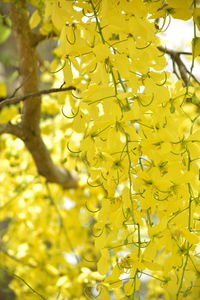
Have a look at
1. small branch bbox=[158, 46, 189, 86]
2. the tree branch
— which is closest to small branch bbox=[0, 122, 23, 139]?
the tree branch

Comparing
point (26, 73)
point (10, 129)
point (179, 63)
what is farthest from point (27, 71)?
point (179, 63)

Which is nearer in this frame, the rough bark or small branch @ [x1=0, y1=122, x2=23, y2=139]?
small branch @ [x1=0, y1=122, x2=23, y2=139]

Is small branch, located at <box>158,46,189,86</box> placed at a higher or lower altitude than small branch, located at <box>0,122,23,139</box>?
higher

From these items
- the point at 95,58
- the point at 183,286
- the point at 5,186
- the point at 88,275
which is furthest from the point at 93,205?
the point at 95,58

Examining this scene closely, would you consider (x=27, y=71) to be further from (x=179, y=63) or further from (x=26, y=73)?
(x=179, y=63)

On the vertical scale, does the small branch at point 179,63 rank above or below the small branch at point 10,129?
above

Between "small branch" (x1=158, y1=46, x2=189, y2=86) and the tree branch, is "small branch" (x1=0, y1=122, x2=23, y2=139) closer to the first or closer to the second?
the tree branch

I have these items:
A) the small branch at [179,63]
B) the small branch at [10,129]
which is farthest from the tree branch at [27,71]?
the small branch at [179,63]

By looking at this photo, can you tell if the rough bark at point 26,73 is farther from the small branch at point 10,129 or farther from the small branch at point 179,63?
the small branch at point 179,63

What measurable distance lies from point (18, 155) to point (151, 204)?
80cm

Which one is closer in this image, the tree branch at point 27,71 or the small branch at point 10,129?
the small branch at point 10,129

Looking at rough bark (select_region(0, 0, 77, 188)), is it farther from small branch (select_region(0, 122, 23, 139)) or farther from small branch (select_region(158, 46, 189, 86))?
small branch (select_region(158, 46, 189, 86))

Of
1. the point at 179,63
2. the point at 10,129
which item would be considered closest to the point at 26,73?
the point at 10,129

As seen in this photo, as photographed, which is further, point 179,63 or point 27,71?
point 27,71
